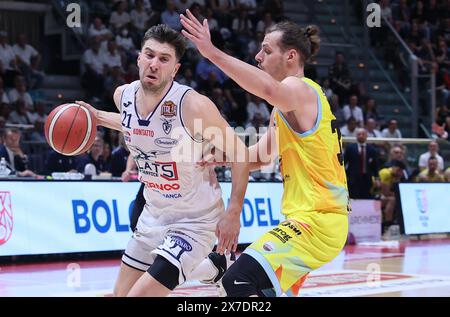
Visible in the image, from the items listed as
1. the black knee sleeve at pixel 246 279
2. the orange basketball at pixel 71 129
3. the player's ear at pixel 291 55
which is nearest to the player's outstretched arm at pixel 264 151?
the player's ear at pixel 291 55

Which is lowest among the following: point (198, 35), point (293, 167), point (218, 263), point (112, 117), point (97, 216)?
point (97, 216)

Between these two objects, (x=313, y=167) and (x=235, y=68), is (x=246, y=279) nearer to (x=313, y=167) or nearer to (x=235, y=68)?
(x=313, y=167)

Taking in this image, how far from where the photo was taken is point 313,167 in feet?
16.2

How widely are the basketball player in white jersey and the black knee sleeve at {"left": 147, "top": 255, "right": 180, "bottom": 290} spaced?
89 millimetres

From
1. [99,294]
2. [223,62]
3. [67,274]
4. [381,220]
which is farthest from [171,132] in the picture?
[381,220]

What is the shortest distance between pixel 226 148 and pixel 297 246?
0.80 metres

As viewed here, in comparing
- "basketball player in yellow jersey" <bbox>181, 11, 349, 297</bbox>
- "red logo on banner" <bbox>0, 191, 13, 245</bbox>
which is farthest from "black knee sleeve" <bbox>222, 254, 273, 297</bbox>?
"red logo on banner" <bbox>0, 191, 13, 245</bbox>

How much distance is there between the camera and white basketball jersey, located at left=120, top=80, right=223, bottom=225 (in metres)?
5.35

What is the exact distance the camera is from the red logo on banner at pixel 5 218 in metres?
10.6

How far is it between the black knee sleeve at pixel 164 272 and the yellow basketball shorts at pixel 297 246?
0.53 meters

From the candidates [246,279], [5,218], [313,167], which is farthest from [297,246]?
[5,218]

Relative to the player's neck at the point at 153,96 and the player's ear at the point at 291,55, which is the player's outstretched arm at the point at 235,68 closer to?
the player's ear at the point at 291,55

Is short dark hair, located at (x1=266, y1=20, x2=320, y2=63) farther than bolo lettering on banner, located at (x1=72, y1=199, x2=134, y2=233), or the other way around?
bolo lettering on banner, located at (x1=72, y1=199, x2=134, y2=233)

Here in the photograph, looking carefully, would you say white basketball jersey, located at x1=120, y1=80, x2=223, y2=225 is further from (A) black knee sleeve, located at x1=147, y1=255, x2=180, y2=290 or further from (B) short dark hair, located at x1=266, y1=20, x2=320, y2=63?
(B) short dark hair, located at x1=266, y1=20, x2=320, y2=63
